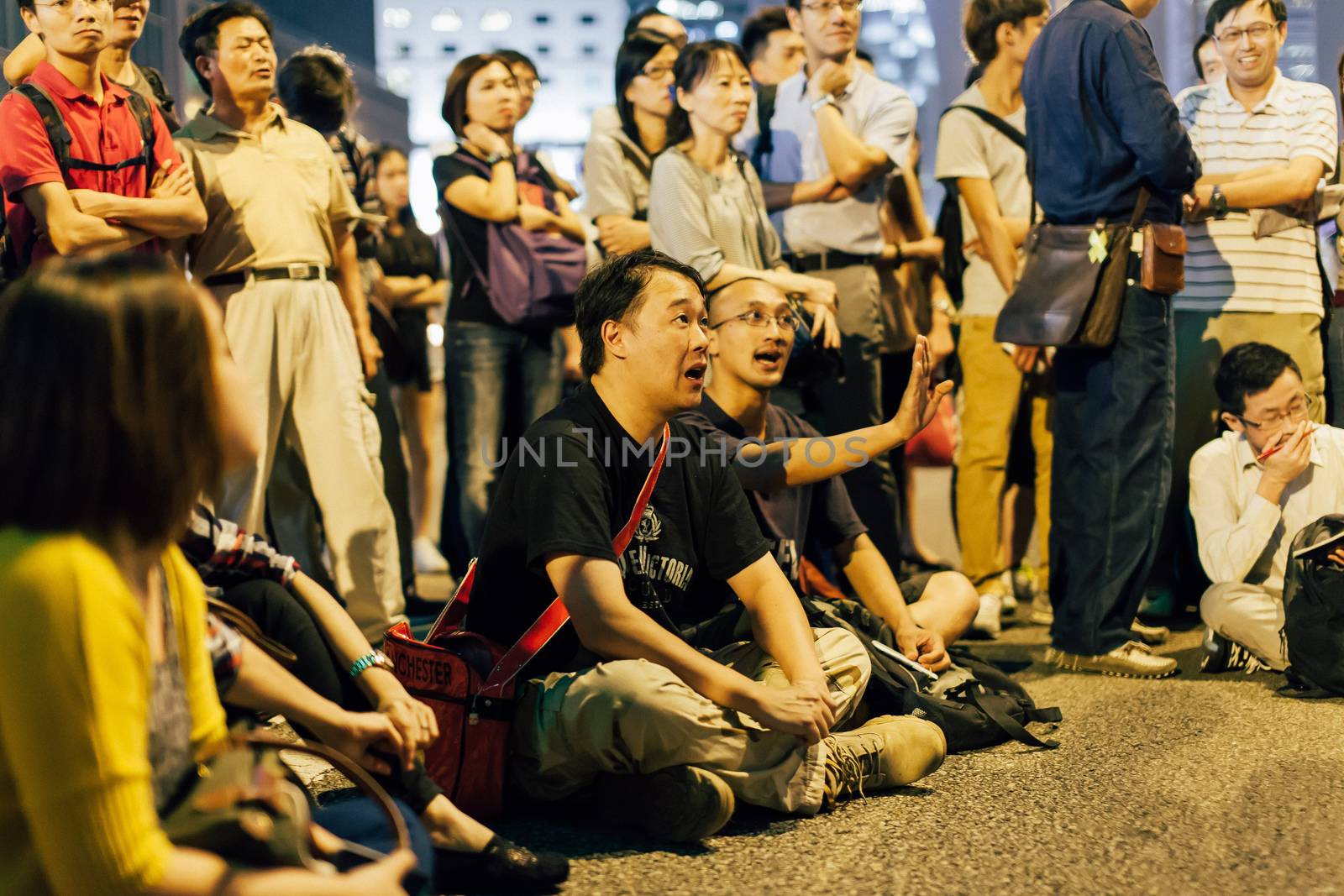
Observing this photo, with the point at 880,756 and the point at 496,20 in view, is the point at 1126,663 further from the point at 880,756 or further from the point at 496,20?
the point at 496,20

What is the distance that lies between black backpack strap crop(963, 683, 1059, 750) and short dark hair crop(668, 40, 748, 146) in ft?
7.08

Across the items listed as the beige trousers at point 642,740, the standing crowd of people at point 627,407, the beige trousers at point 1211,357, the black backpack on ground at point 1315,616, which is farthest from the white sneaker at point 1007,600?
the beige trousers at point 642,740

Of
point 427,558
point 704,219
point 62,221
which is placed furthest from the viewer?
point 427,558

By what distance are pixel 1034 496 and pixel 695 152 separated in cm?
187

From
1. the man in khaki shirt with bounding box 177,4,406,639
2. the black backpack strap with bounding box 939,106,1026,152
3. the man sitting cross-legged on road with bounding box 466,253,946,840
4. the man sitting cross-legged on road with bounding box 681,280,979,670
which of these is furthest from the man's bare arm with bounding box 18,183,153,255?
the black backpack strap with bounding box 939,106,1026,152

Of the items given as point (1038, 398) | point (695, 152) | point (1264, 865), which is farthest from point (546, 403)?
point (1264, 865)

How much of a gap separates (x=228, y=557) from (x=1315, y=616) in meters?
2.73

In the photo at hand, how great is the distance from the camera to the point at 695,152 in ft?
15.0

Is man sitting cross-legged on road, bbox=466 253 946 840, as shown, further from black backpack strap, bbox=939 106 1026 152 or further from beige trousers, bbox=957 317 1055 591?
black backpack strap, bbox=939 106 1026 152

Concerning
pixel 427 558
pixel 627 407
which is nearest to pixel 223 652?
pixel 627 407

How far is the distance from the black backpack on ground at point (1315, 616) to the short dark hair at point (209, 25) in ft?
10.8

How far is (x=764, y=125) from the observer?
210 inches

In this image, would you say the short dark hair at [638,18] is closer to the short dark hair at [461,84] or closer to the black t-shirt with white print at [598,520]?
the short dark hair at [461,84]

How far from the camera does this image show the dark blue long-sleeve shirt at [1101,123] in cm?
388
